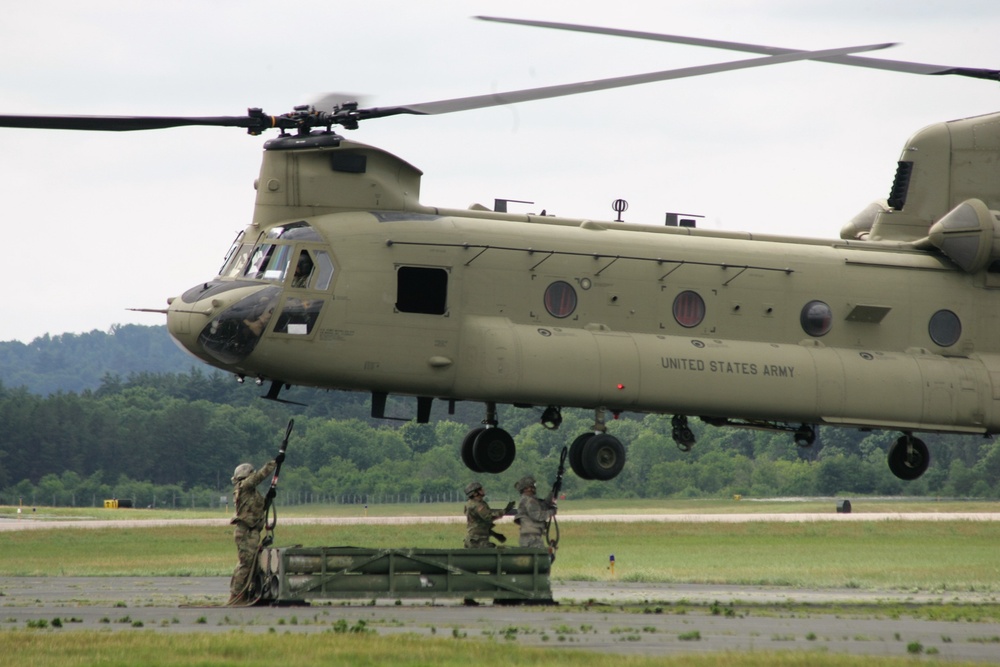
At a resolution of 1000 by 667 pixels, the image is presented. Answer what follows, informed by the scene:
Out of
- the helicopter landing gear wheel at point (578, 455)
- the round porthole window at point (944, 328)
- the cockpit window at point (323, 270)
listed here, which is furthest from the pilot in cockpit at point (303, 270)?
the round porthole window at point (944, 328)

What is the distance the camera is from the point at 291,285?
2239 centimetres

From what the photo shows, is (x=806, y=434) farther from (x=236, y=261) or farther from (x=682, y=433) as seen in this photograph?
(x=236, y=261)

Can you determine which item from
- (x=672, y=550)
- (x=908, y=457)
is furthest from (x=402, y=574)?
(x=672, y=550)

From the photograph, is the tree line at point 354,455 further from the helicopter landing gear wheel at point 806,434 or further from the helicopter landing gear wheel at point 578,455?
the helicopter landing gear wheel at point 578,455

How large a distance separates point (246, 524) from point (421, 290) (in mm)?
4513

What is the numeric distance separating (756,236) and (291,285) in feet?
28.2

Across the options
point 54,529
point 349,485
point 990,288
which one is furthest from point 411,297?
point 349,485

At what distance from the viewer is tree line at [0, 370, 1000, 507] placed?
7031 centimetres

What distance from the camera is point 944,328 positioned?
2638 cm

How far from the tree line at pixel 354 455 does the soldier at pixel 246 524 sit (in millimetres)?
42764

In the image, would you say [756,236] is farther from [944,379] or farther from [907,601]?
[907,601]

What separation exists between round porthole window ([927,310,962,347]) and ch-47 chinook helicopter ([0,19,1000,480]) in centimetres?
3

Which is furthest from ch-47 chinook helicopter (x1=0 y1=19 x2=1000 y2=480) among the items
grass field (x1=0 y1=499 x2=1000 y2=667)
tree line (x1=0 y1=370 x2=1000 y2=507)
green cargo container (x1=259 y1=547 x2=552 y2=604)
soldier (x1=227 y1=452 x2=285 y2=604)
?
tree line (x1=0 y1=370 x2=1000 y2=507)

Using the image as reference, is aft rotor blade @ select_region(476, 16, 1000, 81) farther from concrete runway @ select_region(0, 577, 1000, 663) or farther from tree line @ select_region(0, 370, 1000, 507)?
tree line @ select_region(0, 370, 1000, 507)
